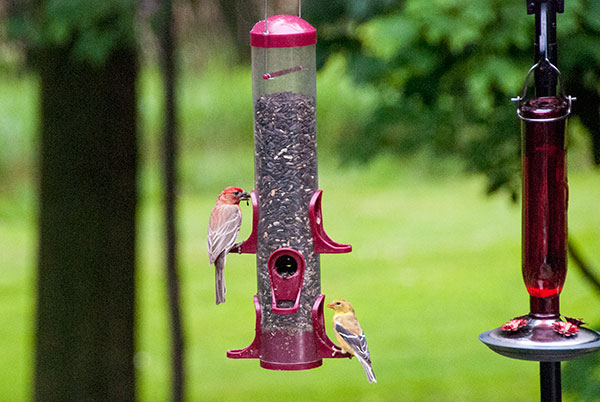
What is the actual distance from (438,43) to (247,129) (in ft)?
30.7

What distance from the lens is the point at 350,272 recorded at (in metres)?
14.1

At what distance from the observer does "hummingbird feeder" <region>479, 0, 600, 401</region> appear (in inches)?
130

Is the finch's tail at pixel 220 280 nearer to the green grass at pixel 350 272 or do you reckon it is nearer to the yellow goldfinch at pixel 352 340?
the yellow goldfinch at pixel 352 340

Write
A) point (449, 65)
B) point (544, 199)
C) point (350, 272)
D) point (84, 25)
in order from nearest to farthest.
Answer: point (544, 199) → point (449, 65) → point (84, 25) → point (350, 272)

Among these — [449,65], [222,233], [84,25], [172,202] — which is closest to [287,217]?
[222,233]

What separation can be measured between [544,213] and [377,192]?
1283 centimetres

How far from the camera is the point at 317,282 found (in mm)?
4301

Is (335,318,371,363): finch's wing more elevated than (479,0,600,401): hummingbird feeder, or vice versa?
(479,0,600,401): hummingbird feeder

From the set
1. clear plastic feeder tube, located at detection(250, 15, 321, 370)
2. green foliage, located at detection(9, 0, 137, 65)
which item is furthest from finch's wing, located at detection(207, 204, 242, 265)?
green foliage, located at detection(9, 0, 137, 65)

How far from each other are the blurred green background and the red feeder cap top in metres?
0.91

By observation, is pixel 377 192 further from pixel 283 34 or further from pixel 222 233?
pixel 283 34

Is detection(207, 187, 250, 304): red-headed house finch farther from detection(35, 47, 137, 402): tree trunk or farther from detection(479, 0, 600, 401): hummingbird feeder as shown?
detection(35, 47, 137, 402): tree trunk

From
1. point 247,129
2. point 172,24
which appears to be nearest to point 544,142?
point 172,24

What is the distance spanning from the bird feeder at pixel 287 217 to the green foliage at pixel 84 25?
188 cm
